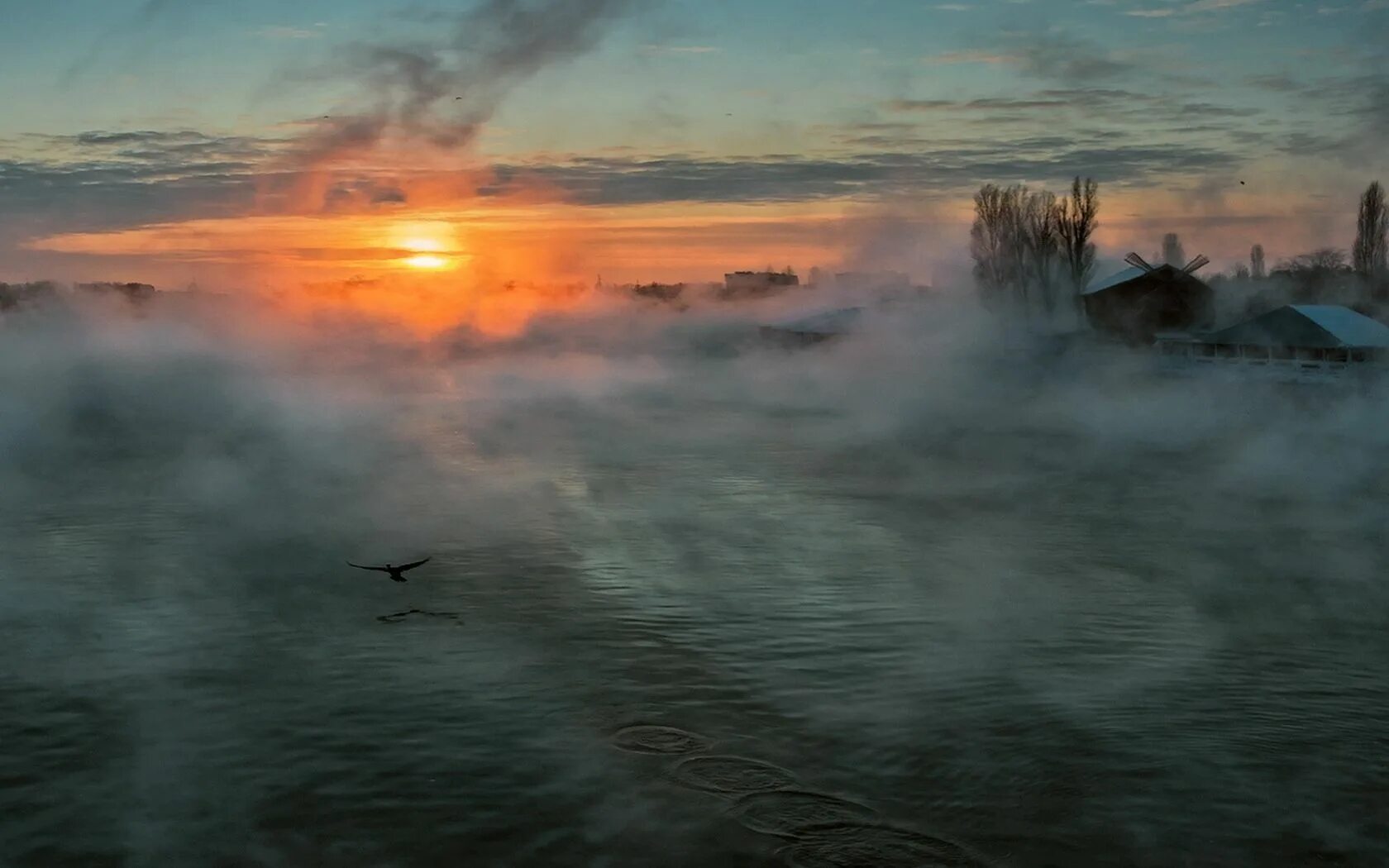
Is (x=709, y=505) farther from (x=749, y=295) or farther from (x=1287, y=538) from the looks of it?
(x=749, y=295)

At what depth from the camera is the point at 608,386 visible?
9031 cm

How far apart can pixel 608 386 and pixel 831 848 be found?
76722 millimetres

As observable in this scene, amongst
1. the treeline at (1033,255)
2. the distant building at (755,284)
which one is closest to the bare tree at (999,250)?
the treeline at (1033,255)

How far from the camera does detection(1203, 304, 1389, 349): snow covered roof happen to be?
178 feet

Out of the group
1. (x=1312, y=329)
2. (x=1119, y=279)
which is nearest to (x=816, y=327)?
(x=1119, y=279)

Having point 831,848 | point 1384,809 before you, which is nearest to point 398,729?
point 831,848

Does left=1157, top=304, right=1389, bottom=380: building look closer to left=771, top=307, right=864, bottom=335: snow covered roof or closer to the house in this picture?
left=771, top=307, right=864, bottom=335: snow covered roof

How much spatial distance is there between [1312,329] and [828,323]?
54.4m

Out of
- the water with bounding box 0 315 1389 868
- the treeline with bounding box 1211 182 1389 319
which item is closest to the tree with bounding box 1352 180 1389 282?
the treeline with bounding box 1211 182 1389 319

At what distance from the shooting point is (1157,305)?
73812 millimetres

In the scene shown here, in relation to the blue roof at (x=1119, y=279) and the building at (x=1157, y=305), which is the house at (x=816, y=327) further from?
the building at (x=1157, y=305)

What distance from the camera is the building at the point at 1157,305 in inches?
2894

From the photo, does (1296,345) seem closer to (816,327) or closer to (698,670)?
(698,670)

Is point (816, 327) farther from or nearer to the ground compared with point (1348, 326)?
nearer to the ground
